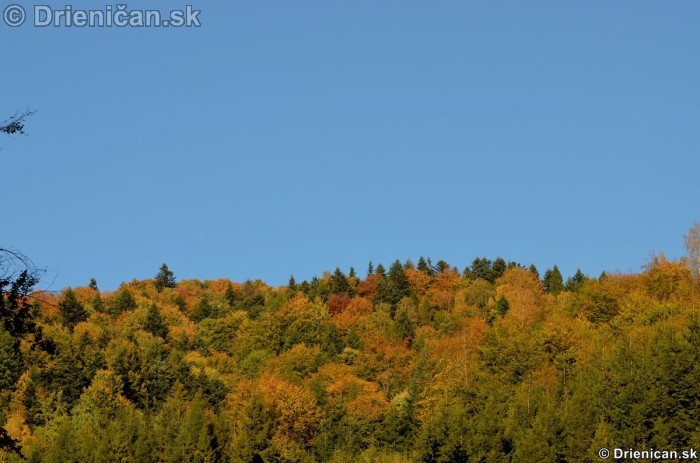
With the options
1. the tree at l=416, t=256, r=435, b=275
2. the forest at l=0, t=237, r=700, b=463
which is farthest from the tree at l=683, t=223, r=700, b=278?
the tree at l=416, t=256, r=435, b=275

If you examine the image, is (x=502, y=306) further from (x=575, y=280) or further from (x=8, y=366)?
(x=8, y=366)

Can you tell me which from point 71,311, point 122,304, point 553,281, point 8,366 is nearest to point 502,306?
point 553,281

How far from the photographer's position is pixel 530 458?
71500mm

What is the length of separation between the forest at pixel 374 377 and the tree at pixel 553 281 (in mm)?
600

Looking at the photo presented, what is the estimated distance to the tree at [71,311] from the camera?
135 m

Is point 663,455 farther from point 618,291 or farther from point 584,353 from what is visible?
point 618,291

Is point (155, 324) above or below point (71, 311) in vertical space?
below

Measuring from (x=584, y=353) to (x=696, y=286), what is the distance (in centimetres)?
2338

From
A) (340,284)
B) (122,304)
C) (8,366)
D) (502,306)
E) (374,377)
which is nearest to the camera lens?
(8,366)

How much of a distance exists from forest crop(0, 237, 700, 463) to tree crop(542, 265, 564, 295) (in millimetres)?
600

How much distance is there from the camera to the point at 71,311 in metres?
137

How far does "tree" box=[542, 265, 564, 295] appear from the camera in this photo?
162600 mm

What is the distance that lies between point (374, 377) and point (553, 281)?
185 ft

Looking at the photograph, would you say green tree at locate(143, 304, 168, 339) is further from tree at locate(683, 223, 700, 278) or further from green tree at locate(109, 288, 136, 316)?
tree at locate(683, 223, 700, 278)
